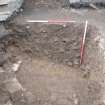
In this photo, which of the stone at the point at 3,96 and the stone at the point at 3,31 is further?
the stone at the point at 3,31

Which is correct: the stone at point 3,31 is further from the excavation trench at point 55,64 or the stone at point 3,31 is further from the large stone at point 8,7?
the large stone at point 8,7

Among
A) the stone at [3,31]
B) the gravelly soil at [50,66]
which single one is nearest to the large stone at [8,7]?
the gravelly soil at [50,66]

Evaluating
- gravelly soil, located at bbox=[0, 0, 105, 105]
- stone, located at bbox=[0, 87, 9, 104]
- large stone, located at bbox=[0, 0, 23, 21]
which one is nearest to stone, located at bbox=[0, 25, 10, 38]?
gravelly soil, located at bbox=[0, 0, 105, 105]

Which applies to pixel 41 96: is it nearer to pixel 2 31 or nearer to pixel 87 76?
pixel 87 76

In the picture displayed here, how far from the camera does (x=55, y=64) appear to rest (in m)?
11.2

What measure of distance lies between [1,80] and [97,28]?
4.51m

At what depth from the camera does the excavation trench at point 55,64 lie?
975cm

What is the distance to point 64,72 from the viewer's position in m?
10.8

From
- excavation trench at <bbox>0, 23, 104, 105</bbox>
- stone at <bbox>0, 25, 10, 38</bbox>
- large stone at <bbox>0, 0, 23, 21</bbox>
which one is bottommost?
excavation trench at <bbox>0, 23, 104, 105</bbox>

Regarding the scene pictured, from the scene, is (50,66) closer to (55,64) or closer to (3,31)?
(55,64)

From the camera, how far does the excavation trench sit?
9.75m

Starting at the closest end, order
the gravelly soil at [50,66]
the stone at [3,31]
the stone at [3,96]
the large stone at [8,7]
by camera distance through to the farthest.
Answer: the stone at [3,96], the gravelly soil at [50,66], the stone at [3,31], the large stone at [8,7]

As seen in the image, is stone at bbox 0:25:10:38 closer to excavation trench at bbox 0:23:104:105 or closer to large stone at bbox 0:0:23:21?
excavation trench at bbox 0:23:104:105

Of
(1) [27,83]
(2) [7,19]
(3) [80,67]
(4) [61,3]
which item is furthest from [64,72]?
(4) [61,3]
